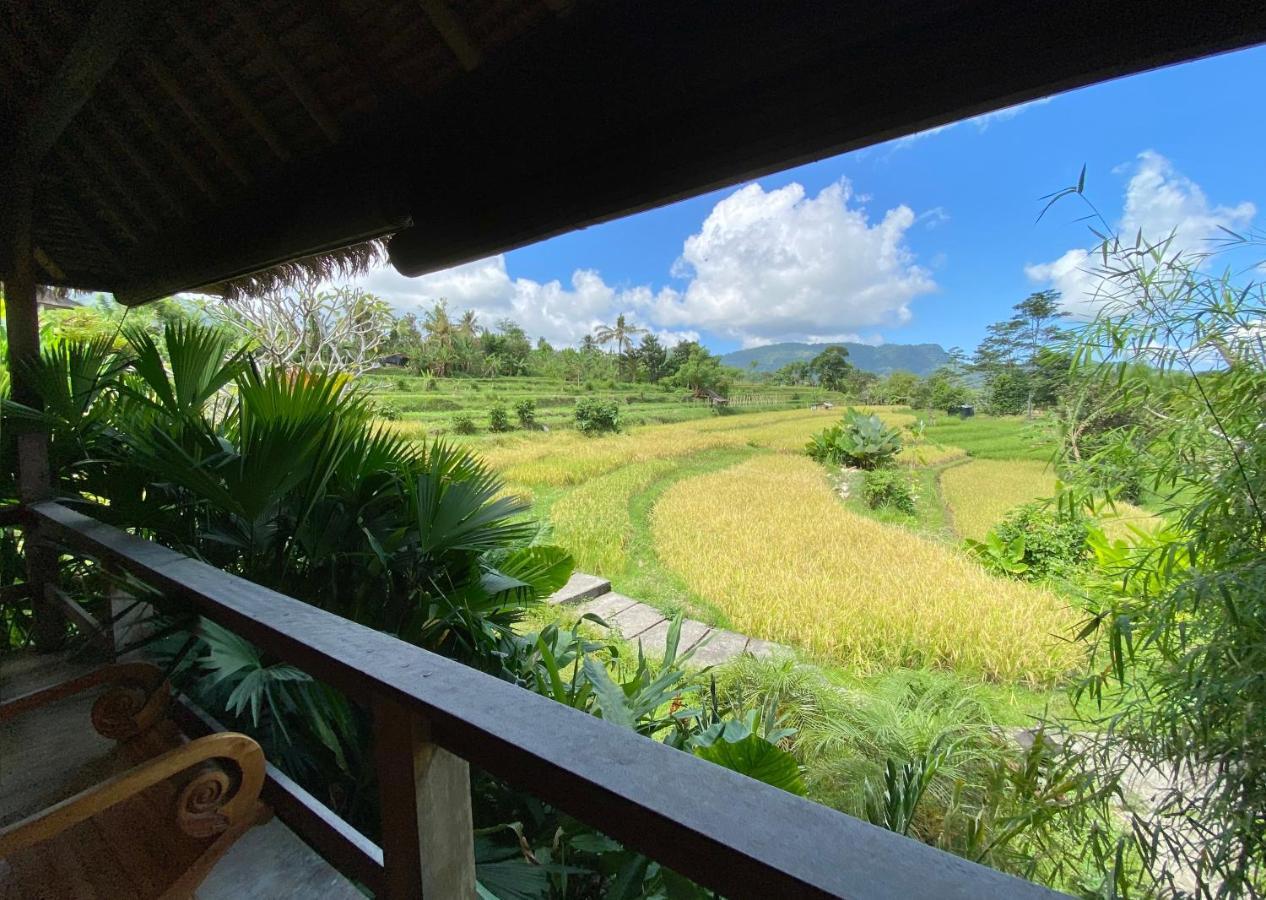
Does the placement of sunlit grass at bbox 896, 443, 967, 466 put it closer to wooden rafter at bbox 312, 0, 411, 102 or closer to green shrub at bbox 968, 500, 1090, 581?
green shrub at bbox 968, 500, 1090, 581

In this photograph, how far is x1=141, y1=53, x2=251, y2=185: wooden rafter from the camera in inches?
65.7

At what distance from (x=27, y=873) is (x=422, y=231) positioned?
57.8 inches

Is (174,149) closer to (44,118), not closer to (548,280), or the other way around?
(44,118)

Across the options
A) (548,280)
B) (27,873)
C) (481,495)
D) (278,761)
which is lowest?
(278,761)

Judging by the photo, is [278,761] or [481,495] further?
[481,495]

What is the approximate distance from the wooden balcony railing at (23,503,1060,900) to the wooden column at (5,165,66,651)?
5.35 ft

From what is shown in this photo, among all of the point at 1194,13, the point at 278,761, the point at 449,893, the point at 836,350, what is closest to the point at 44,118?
the point at 278,761

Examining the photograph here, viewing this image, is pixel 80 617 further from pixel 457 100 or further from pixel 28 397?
pixel 457 100

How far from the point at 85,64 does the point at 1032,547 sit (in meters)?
4.70

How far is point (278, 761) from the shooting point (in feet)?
4.23

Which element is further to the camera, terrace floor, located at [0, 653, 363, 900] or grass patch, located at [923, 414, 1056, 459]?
grass patch, located at [923, 414, 1056, 459]

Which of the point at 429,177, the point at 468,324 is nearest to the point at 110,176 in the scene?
the point at 429,177

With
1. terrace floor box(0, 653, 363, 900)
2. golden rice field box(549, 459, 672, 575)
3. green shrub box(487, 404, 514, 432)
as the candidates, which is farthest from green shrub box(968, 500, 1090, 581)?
green shrub box(487, 404, 514, 432)

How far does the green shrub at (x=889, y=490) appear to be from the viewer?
188 inches
